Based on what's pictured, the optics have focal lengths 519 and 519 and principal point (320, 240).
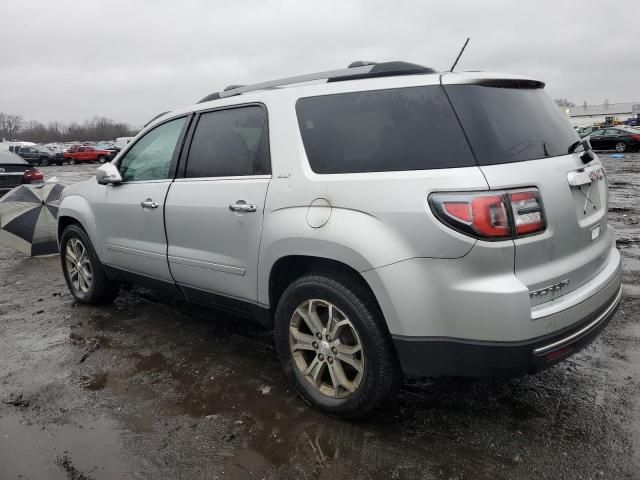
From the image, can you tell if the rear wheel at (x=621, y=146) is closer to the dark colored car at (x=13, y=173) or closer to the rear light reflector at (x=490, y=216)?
the dark colored car at (x=13, y=173)

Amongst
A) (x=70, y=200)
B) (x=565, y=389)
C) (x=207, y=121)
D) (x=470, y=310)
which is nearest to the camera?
(x=470, y=310)

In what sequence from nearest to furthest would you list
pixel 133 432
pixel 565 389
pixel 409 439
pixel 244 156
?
pixel 409 439, pixel 133 432, pixel 565 389, pixel 244 156

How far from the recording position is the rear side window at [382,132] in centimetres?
247

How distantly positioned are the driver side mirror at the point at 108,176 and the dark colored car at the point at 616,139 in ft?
91.2

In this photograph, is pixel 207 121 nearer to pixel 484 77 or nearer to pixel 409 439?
pixel 484 77

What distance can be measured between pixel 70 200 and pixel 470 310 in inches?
163

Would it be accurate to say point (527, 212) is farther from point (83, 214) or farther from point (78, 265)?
point (78, 265)

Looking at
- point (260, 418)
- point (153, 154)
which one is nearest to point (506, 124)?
point (260, 418)

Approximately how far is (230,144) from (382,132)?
1.23 metres

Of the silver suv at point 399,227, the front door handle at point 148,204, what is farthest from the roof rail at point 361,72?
the front door handle at point 148,204

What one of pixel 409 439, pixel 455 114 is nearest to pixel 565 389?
pixel 409 439

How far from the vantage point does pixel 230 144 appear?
3484mm

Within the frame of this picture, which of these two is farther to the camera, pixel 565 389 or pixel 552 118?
pixel 565 389

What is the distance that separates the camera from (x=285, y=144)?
120 inches
